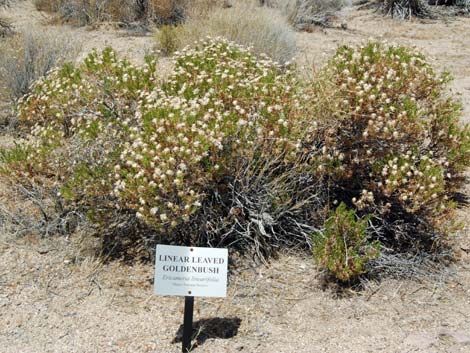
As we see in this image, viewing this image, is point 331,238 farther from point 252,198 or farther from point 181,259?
point 181,259

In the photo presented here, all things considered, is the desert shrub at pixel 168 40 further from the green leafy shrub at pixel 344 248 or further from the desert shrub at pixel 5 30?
the green leafy shrub at pixel 344 248

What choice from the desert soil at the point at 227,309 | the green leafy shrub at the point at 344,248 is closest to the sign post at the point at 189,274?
A: the desert soil at the point at 227,309

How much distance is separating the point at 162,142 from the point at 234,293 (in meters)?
1.13

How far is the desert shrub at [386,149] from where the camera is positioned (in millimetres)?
4379

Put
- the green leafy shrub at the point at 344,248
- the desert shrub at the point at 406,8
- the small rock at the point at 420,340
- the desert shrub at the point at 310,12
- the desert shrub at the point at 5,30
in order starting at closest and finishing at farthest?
the small rock at the point at 420,340, the green leafy shrub at the point at 344,248, the desert shrub at the point at 5,30, the desert shrub at the point at 310,12, the desert shrub at the point at 406,8

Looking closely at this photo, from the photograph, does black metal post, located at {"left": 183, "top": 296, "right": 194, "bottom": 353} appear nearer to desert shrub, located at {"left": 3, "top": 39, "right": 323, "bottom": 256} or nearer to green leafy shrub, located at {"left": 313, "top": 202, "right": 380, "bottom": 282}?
desert shrub, located at {"left": 3, "top": 39, "right": 323, "bottom": 256}

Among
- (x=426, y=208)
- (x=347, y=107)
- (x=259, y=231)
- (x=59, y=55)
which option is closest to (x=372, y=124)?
(x=347, y=107)

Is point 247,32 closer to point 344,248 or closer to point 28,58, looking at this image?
point 28,58

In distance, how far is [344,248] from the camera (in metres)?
4.14

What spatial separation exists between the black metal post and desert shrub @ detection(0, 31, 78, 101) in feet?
13.7

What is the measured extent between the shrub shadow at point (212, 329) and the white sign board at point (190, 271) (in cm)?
35

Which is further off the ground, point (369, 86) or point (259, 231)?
point (369, 86)

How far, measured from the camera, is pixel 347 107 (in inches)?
175

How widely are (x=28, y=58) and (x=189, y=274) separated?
480 cm
